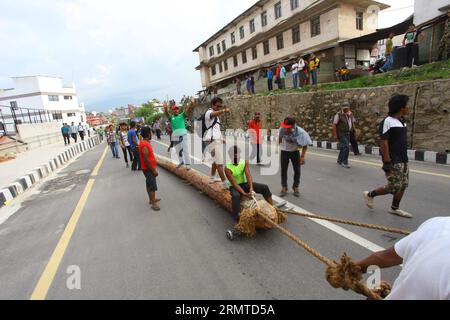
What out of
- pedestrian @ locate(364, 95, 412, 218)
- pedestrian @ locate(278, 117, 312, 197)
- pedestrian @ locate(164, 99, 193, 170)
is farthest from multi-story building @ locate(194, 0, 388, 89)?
pedestrian @ locate(364, 95, 412, 218)

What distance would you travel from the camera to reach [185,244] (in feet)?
12.3

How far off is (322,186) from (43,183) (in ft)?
30.2

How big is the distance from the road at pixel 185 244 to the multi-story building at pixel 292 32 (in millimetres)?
15981

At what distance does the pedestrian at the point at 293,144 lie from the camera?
525cm

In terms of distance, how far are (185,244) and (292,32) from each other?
25813 millimetres

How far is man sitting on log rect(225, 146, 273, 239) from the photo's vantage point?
13.1ft

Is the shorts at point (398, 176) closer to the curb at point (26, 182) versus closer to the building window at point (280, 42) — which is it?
the curb at point (26, 182)

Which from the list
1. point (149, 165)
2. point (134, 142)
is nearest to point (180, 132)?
point (149, 165)

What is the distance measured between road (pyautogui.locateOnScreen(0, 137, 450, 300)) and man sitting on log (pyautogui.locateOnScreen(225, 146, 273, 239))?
0.51m

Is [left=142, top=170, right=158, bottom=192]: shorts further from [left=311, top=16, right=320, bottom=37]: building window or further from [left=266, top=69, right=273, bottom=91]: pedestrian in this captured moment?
[left=311, top=16, right=320, bottom=37]: building window

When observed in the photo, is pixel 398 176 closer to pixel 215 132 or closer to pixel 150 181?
pixel 215 132

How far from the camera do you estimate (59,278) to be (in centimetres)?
320

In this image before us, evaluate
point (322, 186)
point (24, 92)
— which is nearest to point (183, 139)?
point (322, 186)

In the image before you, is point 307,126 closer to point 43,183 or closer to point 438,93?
point 438,93
